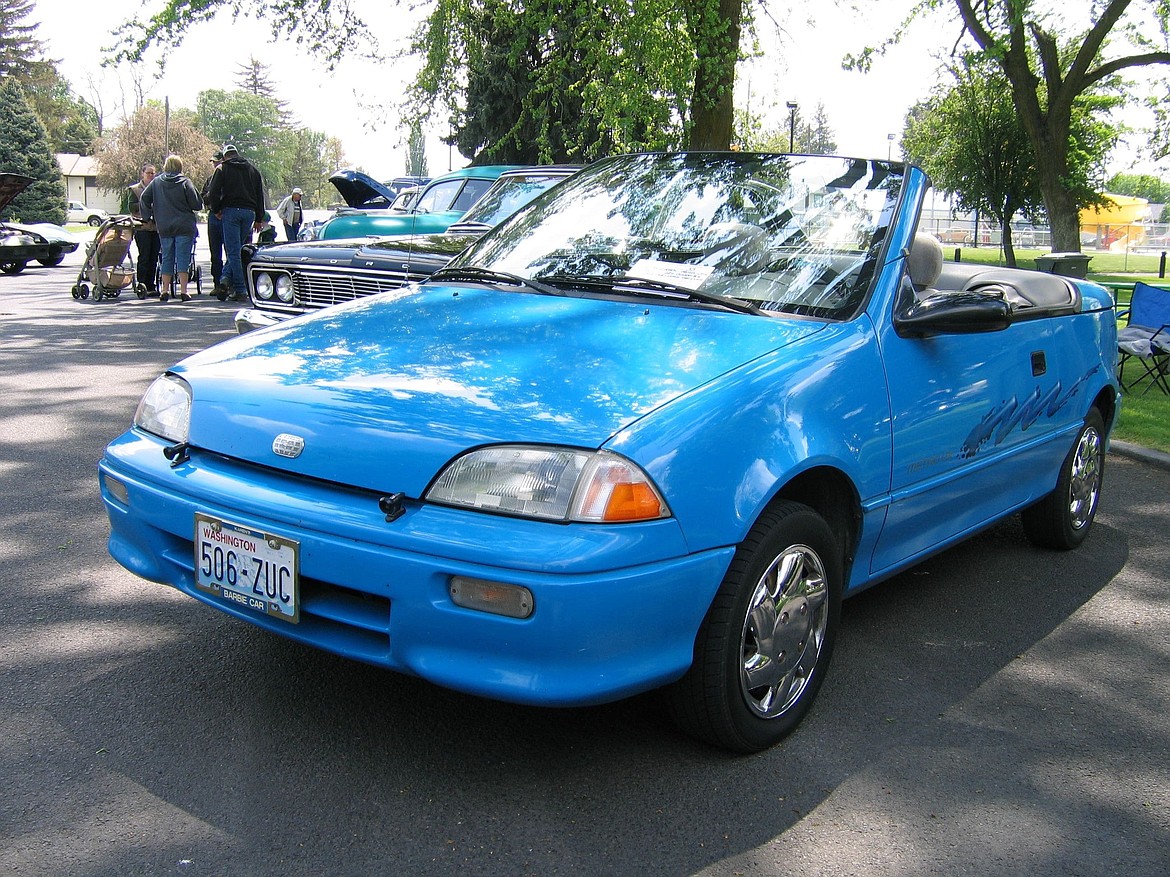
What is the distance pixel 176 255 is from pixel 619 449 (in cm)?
1307

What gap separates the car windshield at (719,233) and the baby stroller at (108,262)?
11.0m

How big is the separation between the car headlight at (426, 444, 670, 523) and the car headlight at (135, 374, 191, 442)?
0.93m

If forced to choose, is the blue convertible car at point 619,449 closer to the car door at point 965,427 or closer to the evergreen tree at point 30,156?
the car door at point 965,427

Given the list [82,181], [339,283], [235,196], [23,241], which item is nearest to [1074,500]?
[339,283]

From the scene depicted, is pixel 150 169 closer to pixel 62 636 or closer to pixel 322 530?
pixel 62 636

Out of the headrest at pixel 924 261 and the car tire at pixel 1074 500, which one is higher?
the headrest at pixel 924 261

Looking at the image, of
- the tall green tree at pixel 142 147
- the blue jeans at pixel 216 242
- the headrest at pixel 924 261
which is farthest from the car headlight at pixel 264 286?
the tall green tree at pixel 142 147

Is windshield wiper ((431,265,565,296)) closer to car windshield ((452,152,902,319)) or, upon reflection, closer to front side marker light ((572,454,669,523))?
car windshield ((452,152,902,319))

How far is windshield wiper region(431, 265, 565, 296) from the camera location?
3574 millimetres

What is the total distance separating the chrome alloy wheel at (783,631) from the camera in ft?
9.18

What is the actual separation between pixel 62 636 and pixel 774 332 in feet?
7.70

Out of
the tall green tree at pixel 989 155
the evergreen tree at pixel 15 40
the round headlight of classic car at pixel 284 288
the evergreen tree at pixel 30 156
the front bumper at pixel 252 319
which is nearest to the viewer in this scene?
the front bumper at pixel 252 319

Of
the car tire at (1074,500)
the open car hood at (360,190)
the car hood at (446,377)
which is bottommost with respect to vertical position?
the car tire at (1074,500)

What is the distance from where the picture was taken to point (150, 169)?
14.6m
